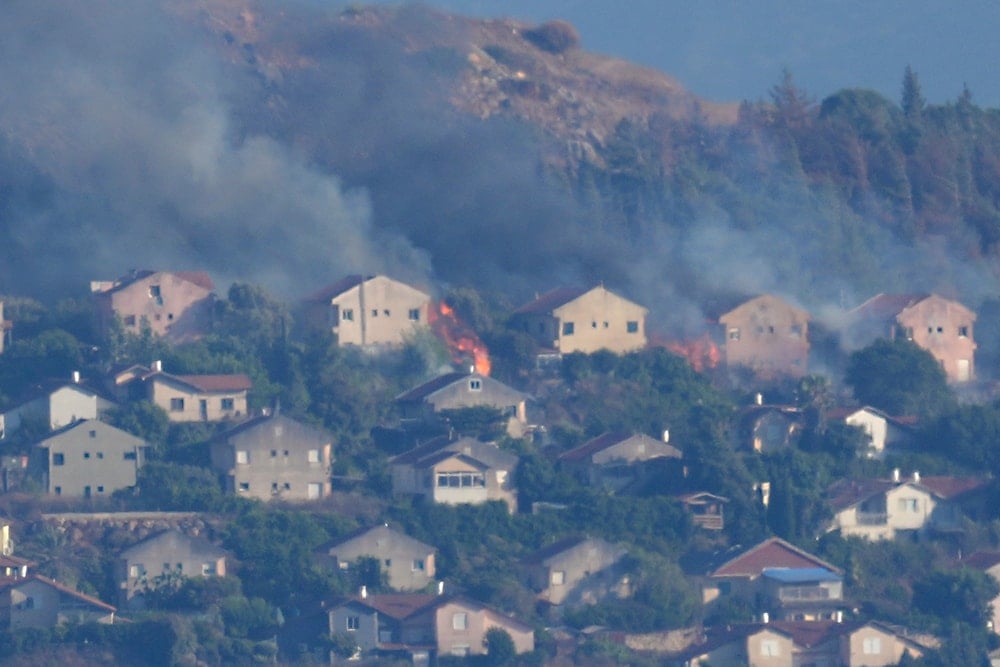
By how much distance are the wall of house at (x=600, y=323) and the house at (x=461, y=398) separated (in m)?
4.85

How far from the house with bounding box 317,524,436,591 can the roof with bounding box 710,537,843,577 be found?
5097 mm

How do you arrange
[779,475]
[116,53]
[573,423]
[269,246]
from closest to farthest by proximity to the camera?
[779,475] → [573,423] → [269,246] → [116,53]

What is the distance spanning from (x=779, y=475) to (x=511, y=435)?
18.8 ft

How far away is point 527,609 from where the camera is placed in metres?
59.8

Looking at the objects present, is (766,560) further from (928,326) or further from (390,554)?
(928,326)

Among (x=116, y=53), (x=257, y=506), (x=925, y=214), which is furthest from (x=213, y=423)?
(x=925, y=214)

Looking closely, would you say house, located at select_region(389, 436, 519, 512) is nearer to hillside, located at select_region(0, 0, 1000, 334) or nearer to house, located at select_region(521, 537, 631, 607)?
house, located at select_region(521, 537, 631, 607)

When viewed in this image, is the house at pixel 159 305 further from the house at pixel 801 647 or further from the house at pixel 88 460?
the house at pixel 801 647

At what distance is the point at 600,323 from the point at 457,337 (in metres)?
3.07

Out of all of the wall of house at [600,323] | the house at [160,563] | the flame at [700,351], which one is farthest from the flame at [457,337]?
the house at [160,563]

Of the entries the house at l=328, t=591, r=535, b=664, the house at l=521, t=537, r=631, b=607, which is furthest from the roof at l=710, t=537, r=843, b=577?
the house at l=328, t=591, r=535, b=664

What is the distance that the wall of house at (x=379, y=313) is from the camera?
72.9 metres

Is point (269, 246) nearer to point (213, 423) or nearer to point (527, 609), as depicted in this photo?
point (213, 423)

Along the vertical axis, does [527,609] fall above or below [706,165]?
below
